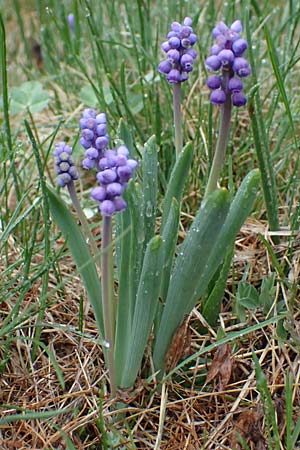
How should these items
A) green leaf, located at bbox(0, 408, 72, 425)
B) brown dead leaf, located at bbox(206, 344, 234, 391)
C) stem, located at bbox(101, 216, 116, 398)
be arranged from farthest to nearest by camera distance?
brown dead leaf, located at bbox(206, 344, 234, 391) < green leaf, located at bbox(0, 408, 72, 425) < stem, located at bbox(101, 216, 116, 398)

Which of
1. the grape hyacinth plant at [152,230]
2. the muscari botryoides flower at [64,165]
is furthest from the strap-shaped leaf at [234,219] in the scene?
the muscari botryoides flower at [64,165]

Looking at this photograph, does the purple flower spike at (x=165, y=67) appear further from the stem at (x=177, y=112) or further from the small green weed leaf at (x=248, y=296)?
the small green weed leaf at (x=248, y=296)

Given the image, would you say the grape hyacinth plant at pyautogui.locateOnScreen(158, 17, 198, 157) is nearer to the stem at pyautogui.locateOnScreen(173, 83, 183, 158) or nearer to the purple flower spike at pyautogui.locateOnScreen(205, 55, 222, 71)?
the stem at pyautogui.locateOnScreen(173, 83, 183, 158)

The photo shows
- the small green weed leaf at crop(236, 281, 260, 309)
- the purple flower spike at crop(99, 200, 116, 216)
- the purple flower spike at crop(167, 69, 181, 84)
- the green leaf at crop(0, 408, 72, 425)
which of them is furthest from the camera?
the small green weed leaf at crop(236, 281, 260, 309)

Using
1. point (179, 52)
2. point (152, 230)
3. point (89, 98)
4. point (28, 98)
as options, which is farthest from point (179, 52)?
point (28, 98)

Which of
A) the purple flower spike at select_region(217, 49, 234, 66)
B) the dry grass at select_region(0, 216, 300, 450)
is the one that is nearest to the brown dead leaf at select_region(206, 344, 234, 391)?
the dry grass at select_region(0, 216, 300, 450)

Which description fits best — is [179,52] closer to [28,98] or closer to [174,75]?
[174,75]

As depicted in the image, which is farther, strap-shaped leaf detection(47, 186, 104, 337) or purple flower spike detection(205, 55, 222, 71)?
strap-shaped leaf detection(47, 186, 104, 337)
